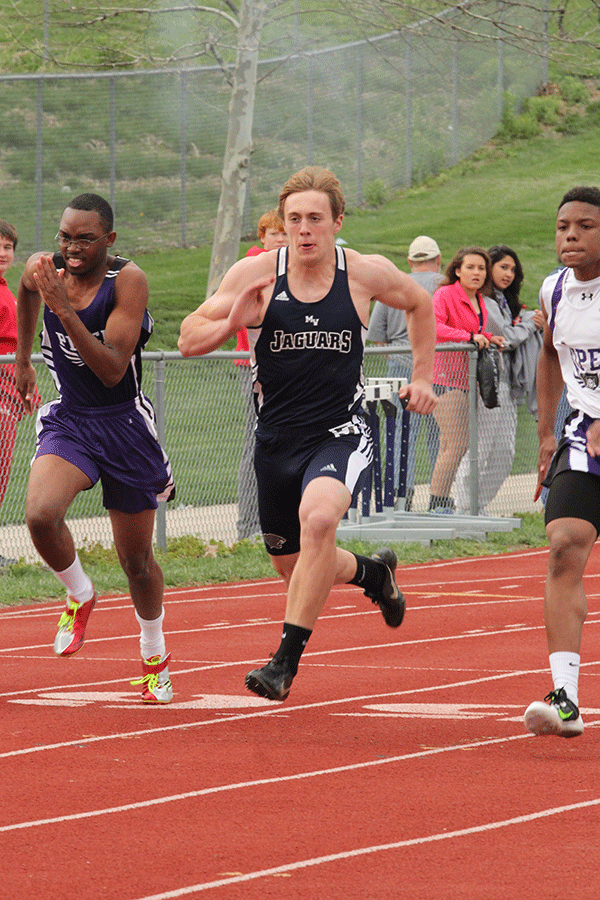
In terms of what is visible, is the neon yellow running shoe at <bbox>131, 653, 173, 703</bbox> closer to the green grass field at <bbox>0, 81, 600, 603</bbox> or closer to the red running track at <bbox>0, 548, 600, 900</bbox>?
the red running track at <bbox>0, 548, 600, 900</bbox>

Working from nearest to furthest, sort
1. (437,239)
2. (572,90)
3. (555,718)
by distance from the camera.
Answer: (555,718), (437,239), (572,90)

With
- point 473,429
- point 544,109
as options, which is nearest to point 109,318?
point 473,429

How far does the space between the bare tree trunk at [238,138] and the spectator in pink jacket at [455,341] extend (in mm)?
7834

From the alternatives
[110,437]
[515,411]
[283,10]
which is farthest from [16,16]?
[110,437]

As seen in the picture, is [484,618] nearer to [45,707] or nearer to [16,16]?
[45,707]

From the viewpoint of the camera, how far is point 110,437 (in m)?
6.35

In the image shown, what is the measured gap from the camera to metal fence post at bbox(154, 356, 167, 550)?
11.0 metres

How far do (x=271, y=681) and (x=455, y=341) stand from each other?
7.09m

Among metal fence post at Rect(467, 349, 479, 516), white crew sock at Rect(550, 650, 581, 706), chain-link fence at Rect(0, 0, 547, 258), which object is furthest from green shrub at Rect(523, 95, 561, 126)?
white crew sock at Rect(550, 650, 581, 706)

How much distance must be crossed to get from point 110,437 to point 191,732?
1.34 m

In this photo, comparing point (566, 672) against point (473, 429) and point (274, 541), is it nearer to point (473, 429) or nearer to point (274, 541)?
point (274, 541)

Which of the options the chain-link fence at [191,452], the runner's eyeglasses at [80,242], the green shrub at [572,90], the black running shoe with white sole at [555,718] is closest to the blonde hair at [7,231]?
the chain-link fence at [191,452]

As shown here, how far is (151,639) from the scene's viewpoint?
6512 mm

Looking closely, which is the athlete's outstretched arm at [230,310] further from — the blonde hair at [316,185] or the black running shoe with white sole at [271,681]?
the black running shoe with white sole at [271,681]
